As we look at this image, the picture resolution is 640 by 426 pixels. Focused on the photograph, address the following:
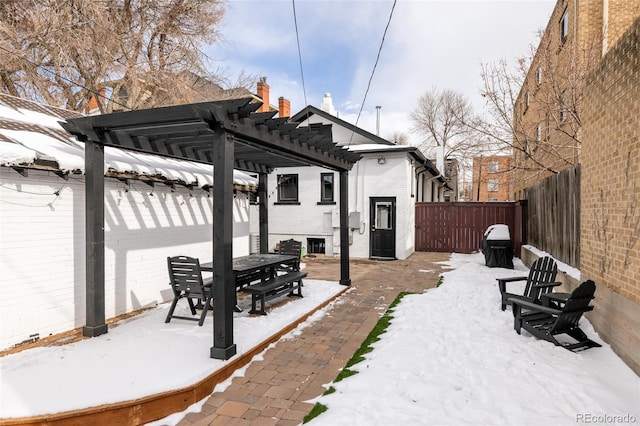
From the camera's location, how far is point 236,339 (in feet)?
15.3

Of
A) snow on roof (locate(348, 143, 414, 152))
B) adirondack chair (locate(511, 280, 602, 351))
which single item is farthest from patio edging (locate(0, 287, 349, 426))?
snow on roof (locate(348, 143, 414, 152))

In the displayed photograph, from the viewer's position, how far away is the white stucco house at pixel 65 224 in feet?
14.8

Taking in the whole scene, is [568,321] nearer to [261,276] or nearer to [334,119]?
[261,276]

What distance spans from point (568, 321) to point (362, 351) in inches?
101

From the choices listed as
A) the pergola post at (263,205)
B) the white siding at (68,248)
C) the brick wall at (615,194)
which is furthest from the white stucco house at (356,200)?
the brick wall at (615,194)

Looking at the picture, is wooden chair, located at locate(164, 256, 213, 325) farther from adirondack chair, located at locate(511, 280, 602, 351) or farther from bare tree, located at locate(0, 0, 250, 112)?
bare tree, located at locate(0, 0, 250, 112)

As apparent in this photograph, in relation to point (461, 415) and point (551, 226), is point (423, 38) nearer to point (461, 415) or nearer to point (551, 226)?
point (551, 226)

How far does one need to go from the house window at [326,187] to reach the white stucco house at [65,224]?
22.1ft

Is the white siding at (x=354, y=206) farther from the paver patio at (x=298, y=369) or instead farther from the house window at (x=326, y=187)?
the paver patio at (x=298, y=369)

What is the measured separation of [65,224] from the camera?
5.16 m

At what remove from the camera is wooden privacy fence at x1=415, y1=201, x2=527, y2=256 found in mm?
14789

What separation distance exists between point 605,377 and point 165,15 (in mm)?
15816

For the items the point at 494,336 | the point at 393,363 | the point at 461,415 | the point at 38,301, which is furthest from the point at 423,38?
the point at 38,301

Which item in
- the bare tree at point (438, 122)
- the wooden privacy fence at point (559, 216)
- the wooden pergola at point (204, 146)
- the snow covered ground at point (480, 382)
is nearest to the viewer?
the snow covered ground at point (480, 382)
